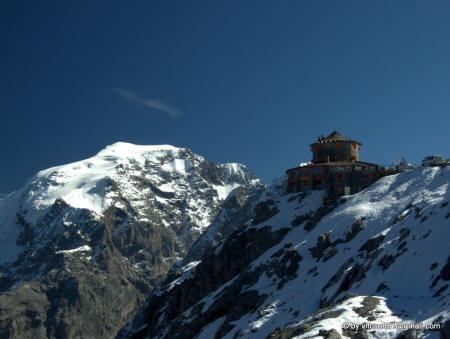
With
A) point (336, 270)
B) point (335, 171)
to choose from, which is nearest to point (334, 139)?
point (335, 171)

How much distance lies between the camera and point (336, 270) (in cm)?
5362

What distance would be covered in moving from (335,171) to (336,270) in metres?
33.6

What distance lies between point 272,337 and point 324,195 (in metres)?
46.8

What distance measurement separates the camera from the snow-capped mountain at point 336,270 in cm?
3475

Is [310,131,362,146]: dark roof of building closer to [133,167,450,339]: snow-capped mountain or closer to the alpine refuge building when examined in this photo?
the alpine refuge building

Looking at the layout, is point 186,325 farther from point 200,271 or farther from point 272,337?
point 272,337

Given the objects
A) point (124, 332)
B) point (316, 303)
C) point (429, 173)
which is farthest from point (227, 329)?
point (124, 332)

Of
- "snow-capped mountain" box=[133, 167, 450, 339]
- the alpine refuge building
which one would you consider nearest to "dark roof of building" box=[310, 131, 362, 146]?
the alpine refuge building

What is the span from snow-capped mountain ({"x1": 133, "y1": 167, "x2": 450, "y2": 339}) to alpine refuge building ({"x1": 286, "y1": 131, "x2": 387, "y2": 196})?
3861 millimetres

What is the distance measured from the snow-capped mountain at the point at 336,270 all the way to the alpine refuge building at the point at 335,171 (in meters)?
3.86

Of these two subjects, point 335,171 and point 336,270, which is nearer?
point 336,270

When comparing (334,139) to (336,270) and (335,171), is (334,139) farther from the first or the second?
(336,270)

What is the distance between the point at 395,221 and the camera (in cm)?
5616

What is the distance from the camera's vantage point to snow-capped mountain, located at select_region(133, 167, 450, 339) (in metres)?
34.8
